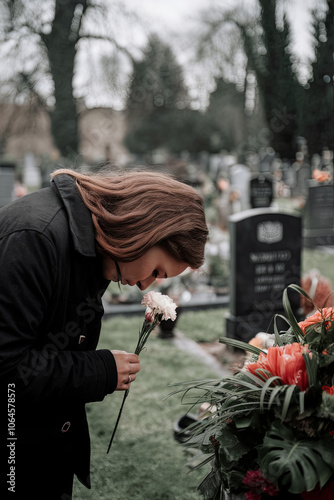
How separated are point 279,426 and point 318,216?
9.64 meters

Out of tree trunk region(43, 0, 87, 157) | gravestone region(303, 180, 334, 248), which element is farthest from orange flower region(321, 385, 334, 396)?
tree trunk region(43, 0, 87, 157)

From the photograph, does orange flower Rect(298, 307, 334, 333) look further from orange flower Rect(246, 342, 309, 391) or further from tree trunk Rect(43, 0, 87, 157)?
tree trunk Rect(43, 0, 87, 157)

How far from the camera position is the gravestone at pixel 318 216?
9.81 metres

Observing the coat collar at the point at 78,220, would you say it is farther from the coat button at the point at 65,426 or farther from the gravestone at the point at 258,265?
the gravestone at the point at 258,265

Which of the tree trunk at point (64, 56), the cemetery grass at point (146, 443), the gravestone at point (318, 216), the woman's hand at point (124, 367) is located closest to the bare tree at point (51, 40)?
the tree trunk at point (64, 56)

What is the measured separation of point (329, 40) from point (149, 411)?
2.64 metres

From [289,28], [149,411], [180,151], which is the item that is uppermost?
[180,151]

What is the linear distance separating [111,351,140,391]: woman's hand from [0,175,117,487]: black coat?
29 mm

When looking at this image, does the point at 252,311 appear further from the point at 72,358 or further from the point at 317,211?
the point at 317,211

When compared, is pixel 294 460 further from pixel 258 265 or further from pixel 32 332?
pixel 258 265

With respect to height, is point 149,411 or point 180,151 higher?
point 180,151

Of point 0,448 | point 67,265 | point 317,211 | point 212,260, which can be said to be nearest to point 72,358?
point 67,265

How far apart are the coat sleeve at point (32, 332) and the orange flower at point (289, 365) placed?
486 millimetres

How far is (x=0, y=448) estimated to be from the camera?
147 cm
